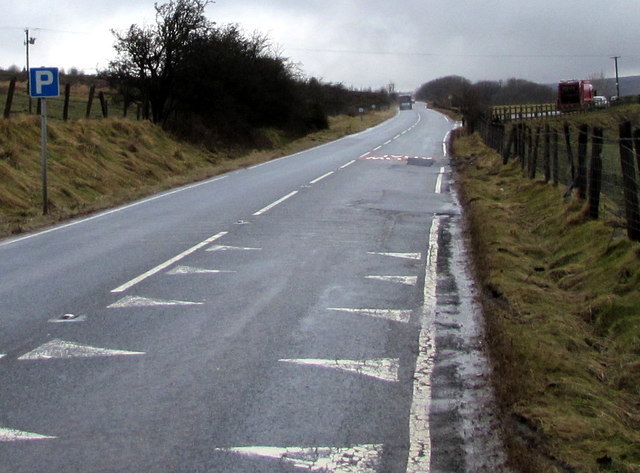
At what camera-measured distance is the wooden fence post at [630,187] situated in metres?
10.2

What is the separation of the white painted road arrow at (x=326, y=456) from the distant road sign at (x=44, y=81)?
13.8m

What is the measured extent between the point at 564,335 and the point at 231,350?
293 cm

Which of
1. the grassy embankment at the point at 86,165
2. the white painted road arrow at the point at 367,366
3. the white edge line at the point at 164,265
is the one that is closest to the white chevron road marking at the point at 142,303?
the white edge line at the point at 164,265

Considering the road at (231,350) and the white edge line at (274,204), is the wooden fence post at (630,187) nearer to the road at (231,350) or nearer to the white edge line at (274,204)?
the road at (231,350)

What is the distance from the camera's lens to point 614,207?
12828mm

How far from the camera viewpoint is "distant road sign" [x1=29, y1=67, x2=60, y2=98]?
17141 mm

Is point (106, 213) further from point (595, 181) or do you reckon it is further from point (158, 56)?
point (158, 56)

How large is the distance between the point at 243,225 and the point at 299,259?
12.2 ft

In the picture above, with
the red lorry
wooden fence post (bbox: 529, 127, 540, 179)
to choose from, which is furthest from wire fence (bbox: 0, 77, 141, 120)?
the red lorry

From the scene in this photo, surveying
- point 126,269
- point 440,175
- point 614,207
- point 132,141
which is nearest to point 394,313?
point 126,269

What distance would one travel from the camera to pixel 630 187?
1058 centimetres

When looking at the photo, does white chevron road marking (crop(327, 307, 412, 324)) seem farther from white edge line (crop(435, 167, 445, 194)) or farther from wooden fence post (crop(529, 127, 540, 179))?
white edge line (crop(435, 167, 445, 194))

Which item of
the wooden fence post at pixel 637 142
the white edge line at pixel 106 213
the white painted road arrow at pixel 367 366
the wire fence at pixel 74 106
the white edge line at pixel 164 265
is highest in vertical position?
the wire fence at pixel 74 106

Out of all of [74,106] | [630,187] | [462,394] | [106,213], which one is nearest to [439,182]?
[106,213]
